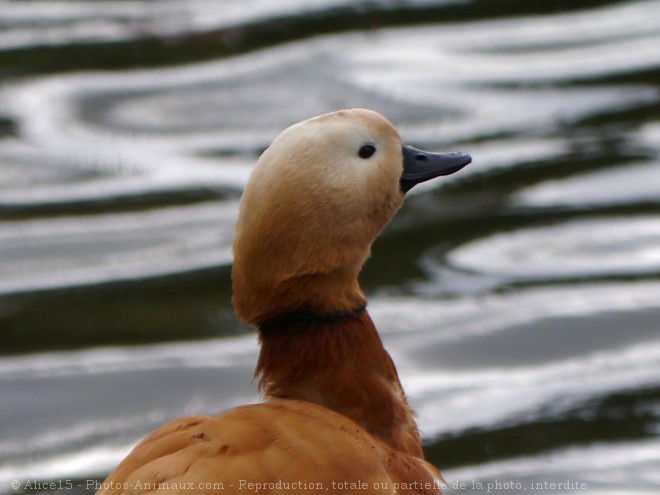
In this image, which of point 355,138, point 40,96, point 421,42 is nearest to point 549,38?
point 421,42

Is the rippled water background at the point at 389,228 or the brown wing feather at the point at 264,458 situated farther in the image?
the rippled water background at the point at 389,228

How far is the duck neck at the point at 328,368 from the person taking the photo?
4094mm

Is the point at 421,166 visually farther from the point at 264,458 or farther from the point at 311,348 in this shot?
the point at 264,458

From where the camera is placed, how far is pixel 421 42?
9.98 meters

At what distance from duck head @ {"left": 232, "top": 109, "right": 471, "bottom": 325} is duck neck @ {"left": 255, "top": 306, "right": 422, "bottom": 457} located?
0.05m

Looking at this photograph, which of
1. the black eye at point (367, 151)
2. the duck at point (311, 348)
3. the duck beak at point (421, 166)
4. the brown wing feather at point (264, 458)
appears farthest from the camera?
the duck beak at point (421, 166)

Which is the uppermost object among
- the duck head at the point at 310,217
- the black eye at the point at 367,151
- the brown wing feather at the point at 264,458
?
the black eye at the point at 367,151

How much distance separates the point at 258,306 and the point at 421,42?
A: 627 cm

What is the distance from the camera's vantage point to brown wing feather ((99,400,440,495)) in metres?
3.46

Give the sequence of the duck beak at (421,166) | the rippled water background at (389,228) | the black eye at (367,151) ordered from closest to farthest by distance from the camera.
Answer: the black eye at (367,151)
the duck beak at (421,166)
the rippled water background at (389,228)

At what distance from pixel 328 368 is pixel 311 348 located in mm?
80

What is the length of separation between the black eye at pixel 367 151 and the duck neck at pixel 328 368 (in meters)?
0.45

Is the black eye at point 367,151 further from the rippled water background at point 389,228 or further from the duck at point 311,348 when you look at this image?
the rippled water background at point 389,228

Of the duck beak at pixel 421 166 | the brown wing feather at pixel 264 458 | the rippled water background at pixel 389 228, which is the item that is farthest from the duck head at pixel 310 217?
the rippled water background at pixel 389 228
